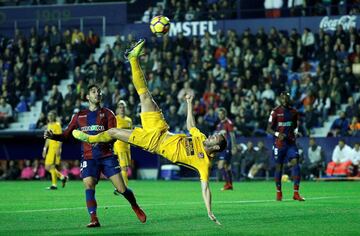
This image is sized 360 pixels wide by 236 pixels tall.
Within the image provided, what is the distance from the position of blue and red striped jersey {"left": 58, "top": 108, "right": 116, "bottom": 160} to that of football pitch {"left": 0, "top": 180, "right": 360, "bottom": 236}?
1096mm

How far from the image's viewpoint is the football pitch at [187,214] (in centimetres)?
1377

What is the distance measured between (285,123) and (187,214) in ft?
17.9

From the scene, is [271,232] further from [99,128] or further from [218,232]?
[99,128]

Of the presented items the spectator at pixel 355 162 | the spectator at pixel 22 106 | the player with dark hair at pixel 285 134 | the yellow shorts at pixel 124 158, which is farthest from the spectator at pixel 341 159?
the spectator at pixel 22 106

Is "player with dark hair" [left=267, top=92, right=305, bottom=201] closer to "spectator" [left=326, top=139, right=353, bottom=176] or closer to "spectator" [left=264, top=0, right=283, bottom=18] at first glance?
"spectator" [left=326, top=139, right=353, bottom=176]

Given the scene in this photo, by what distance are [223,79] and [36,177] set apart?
8246 mm

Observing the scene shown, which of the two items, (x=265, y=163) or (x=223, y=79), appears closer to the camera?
(x=265, y=163)

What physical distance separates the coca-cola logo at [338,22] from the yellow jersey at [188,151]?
24.1 m

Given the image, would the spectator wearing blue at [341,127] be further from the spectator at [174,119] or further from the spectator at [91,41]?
the spectator at [91,41]

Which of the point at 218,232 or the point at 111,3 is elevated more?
the point at 111,3

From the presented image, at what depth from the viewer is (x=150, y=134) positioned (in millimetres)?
14852

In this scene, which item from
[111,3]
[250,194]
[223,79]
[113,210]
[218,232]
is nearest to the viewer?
[218,232]

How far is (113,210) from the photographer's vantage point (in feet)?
59.2

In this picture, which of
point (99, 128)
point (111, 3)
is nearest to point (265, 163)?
point (111, 3)
